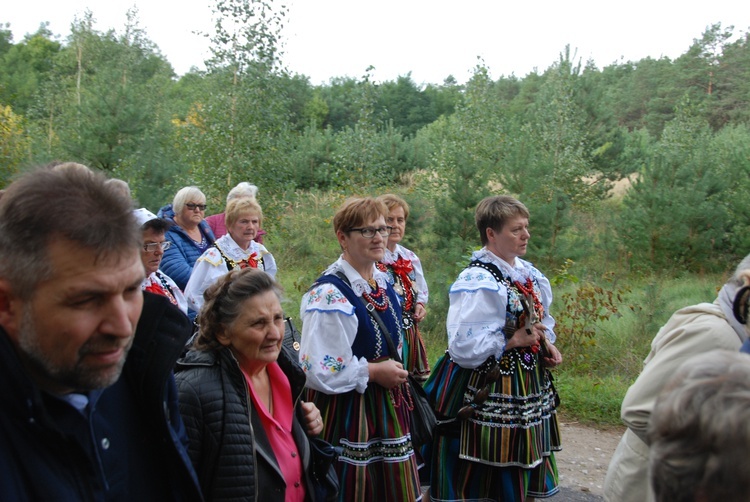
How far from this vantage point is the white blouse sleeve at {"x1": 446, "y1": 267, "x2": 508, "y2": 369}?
12.2ft

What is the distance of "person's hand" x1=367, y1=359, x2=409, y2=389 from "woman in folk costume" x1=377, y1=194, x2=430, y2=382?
106 cm

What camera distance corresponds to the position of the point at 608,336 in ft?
26.1

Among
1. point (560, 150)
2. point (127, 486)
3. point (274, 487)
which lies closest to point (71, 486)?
point (127, 486)

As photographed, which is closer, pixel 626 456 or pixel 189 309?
pixel 626 456

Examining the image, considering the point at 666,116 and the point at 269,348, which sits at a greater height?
the point at 666,116

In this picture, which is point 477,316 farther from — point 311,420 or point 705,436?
point 705,436

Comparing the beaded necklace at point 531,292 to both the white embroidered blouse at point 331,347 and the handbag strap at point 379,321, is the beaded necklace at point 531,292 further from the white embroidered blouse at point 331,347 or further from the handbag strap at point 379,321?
the white embroidered blouse at point 331,347

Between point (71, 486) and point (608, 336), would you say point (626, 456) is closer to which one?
point (71, 486)

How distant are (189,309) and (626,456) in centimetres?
326

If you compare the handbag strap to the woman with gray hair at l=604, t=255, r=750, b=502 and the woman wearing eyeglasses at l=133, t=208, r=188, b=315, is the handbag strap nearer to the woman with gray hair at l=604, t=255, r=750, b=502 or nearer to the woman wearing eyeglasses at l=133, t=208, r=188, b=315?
the woman wearing eyeglasses at l=133, t=208, r=188, b=315

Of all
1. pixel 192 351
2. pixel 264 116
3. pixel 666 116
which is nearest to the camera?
pixel 192 351

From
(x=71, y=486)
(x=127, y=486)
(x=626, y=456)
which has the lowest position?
(x=626, y=456)

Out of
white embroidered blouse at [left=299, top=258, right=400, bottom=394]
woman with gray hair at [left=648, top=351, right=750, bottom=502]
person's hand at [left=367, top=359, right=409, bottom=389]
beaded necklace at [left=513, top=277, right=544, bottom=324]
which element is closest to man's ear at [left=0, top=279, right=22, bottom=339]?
woman with gray hair at [left=648, top=351, right=750, bottom=502]

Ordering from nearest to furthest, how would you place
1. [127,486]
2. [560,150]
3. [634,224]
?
[127,486], [634,224], [560,150]
